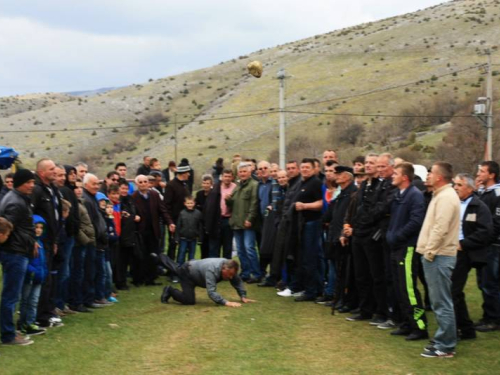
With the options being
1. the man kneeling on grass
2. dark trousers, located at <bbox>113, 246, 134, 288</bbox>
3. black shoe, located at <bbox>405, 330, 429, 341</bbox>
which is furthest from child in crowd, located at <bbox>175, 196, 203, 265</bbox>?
black shoe, located at <bbox>405, 330, 429, 341</bbox>

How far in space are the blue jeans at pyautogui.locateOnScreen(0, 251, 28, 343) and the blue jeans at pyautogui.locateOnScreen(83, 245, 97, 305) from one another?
8.23 ft

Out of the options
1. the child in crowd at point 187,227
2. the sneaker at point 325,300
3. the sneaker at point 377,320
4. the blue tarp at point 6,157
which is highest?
the blue tarp at point 6,157

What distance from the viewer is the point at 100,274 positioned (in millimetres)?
11734

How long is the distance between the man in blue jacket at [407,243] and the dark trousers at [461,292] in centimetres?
42

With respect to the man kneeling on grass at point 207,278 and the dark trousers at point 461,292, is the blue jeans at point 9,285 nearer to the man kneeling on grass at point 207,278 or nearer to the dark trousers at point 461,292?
the man kneeling on grass at point 207,278

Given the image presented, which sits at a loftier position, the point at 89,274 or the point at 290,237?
the point at 290,237

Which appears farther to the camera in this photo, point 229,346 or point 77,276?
point 77,276

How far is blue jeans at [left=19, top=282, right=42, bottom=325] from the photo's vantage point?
365 inches

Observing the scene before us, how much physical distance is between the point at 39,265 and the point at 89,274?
2140mm

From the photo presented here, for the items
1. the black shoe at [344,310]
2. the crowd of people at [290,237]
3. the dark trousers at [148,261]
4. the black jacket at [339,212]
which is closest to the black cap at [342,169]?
the crowd of people at [290,237]

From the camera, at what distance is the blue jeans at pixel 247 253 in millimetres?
14203

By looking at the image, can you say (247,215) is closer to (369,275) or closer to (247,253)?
(247,253)

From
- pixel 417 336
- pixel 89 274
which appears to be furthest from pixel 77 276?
pixel 417 336

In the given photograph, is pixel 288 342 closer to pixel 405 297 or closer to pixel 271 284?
pixel 405 297
